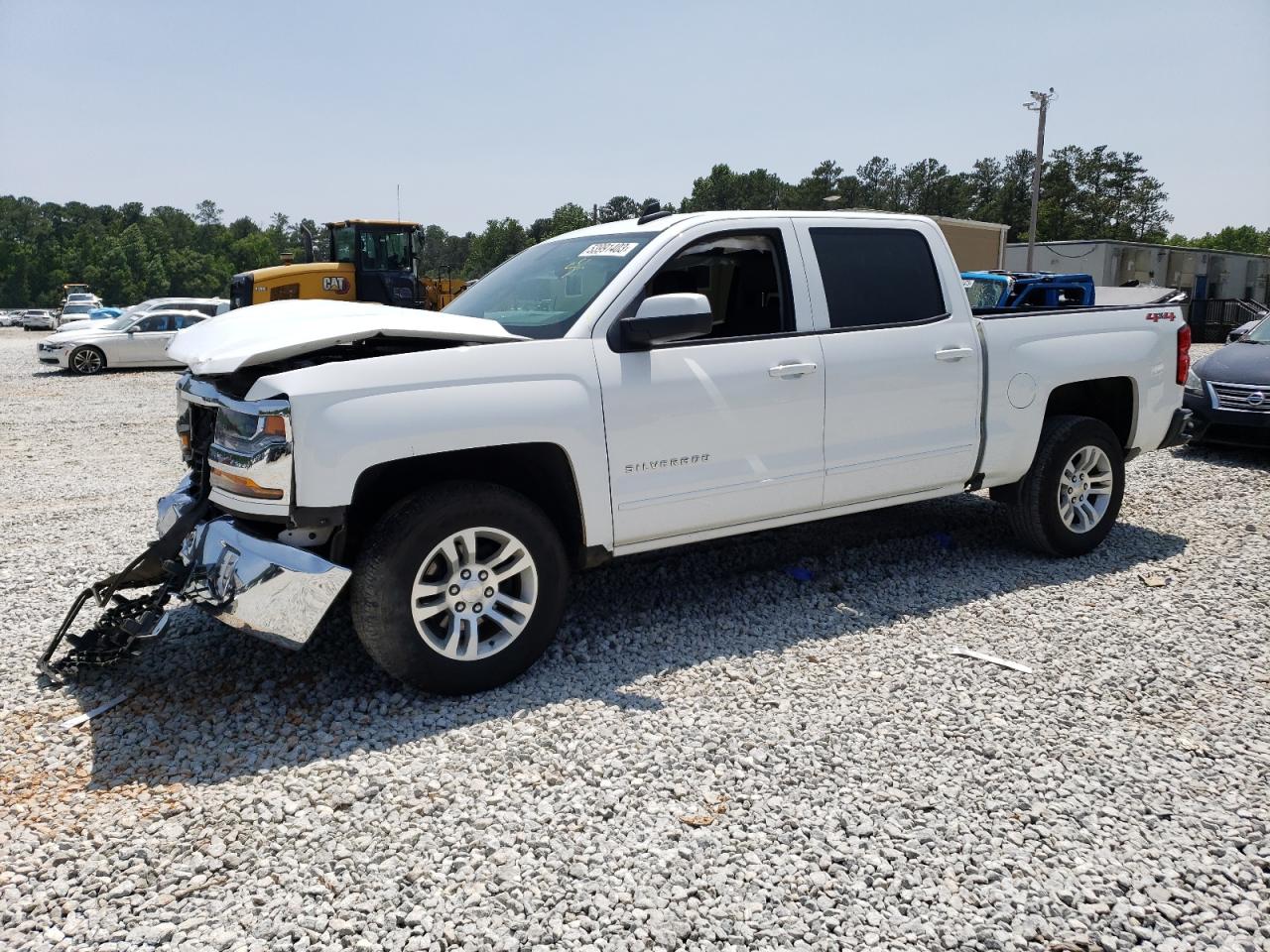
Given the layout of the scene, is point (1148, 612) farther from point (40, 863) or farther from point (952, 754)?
point (40, 863)

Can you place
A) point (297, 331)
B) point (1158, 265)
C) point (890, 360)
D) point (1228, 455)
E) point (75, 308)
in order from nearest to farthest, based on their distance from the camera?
1. point (297, 331)
2. point (890, 360)
3. point (1228, 455)
4. point (1158, 265)
5. point (75, 308)

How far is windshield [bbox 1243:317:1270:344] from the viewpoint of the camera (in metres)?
10.3

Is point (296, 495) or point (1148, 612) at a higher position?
point (296, 495)

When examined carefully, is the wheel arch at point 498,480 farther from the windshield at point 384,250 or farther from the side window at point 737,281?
the windshield at point 384,250

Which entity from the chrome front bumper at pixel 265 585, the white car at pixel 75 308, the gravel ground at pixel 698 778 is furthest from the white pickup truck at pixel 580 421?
the white car at pixel 75 308

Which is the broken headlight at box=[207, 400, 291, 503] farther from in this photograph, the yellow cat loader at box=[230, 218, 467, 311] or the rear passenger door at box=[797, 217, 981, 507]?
the yellow cat loader at box=[230, 218, 467, 311]

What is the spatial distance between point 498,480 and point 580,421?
53cm

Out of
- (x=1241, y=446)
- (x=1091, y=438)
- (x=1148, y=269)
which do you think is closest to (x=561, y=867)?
(x=1091, y=438)

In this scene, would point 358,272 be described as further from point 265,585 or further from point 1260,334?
point 265,585

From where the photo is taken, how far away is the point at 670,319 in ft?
13.3

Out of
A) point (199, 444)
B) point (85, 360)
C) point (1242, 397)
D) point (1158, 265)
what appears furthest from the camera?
point (1158, 265)

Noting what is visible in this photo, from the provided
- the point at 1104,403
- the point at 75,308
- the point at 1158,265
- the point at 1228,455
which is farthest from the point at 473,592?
the point at 75,308

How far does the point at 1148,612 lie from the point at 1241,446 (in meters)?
5.66

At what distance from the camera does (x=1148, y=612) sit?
16.3 feet
